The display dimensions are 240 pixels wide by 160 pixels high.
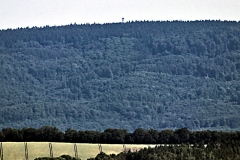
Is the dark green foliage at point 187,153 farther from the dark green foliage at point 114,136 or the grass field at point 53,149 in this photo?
the dark green foliage at point 114,136

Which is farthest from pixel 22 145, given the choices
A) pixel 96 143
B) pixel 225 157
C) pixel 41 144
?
pixel 225 157

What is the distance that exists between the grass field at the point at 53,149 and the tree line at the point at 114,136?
6.10 m

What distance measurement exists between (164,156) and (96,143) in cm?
3783

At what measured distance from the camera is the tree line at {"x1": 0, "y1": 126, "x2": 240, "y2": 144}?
16925cm

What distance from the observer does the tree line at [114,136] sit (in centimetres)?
16925

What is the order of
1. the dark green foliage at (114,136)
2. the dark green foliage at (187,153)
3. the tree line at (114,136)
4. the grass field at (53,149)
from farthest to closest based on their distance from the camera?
the tree line at (114,136) < the dark green foliage at (114,136) < the grass field at (53,149) < the dark green foliage at (187,153)

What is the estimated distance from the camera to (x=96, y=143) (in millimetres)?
170250

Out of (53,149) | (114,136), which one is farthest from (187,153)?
(114,136)

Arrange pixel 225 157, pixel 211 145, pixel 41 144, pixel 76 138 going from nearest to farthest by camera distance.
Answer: pixel 225 157
pixel 211 145
pixel 41 144
pixel 76 138

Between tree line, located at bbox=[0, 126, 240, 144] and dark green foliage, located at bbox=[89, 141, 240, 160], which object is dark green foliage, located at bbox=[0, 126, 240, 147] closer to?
tree line, located at bbox=[0, 126, 240, 144]

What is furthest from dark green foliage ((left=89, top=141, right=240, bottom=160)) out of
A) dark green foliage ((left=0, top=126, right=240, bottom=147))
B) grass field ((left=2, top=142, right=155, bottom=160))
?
dark green foliage ((left=0, top=126, right=240, bottom=147))

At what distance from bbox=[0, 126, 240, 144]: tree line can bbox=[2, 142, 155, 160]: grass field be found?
6.10 m

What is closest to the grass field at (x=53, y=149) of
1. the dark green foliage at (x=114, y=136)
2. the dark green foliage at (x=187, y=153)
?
the dark green foliage at (x=114, y=136)

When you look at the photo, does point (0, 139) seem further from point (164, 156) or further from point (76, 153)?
point (164, 156)
